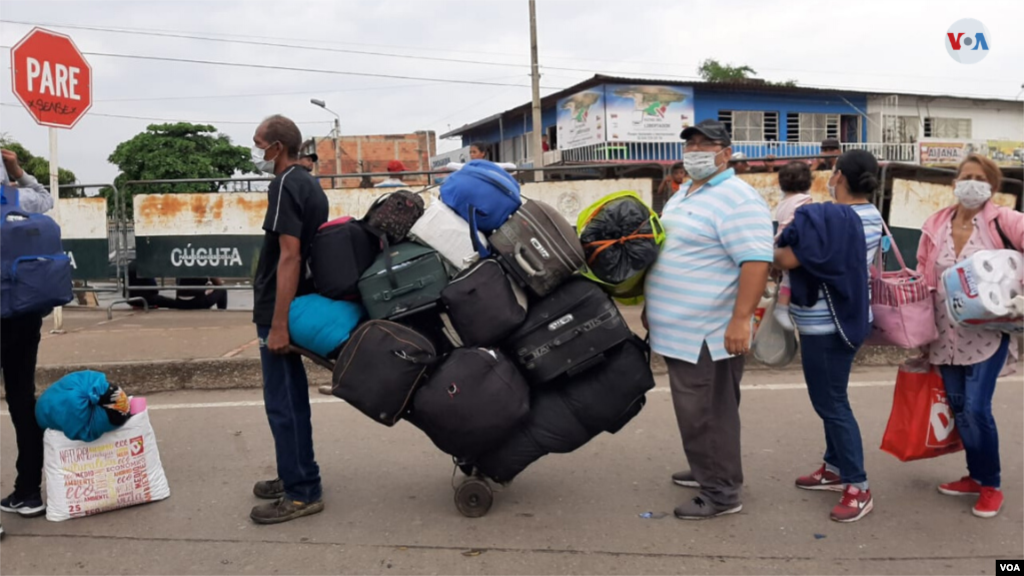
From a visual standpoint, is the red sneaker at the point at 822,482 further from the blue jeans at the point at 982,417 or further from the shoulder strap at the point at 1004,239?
the shoulder strap at the point at 1004,239

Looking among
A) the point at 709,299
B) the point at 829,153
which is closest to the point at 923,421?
the point at 709,299

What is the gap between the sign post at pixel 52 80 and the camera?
7.43 meters

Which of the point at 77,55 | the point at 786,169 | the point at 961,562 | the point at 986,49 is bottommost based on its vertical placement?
the point at 961,562

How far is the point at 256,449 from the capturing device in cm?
488

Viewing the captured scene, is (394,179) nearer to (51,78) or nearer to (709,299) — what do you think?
(51,78)

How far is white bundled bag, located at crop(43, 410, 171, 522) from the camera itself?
381 cm

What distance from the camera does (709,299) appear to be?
3.53m

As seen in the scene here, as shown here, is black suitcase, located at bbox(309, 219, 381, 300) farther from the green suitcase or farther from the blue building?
the blue building

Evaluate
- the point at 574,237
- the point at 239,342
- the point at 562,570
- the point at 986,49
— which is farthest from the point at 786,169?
the point at 986,49

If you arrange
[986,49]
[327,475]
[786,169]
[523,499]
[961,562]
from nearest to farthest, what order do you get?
[961,562] → [523,499] → [327,475] → [786,169] → [986,49]

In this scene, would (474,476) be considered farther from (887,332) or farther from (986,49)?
(986,49)

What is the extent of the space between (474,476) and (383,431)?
1.46 meters

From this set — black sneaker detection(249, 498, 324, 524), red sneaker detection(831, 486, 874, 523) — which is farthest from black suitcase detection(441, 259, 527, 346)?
red sneaker detection(831, 486, 874, 523)

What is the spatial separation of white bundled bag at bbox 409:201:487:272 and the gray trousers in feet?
3.40
